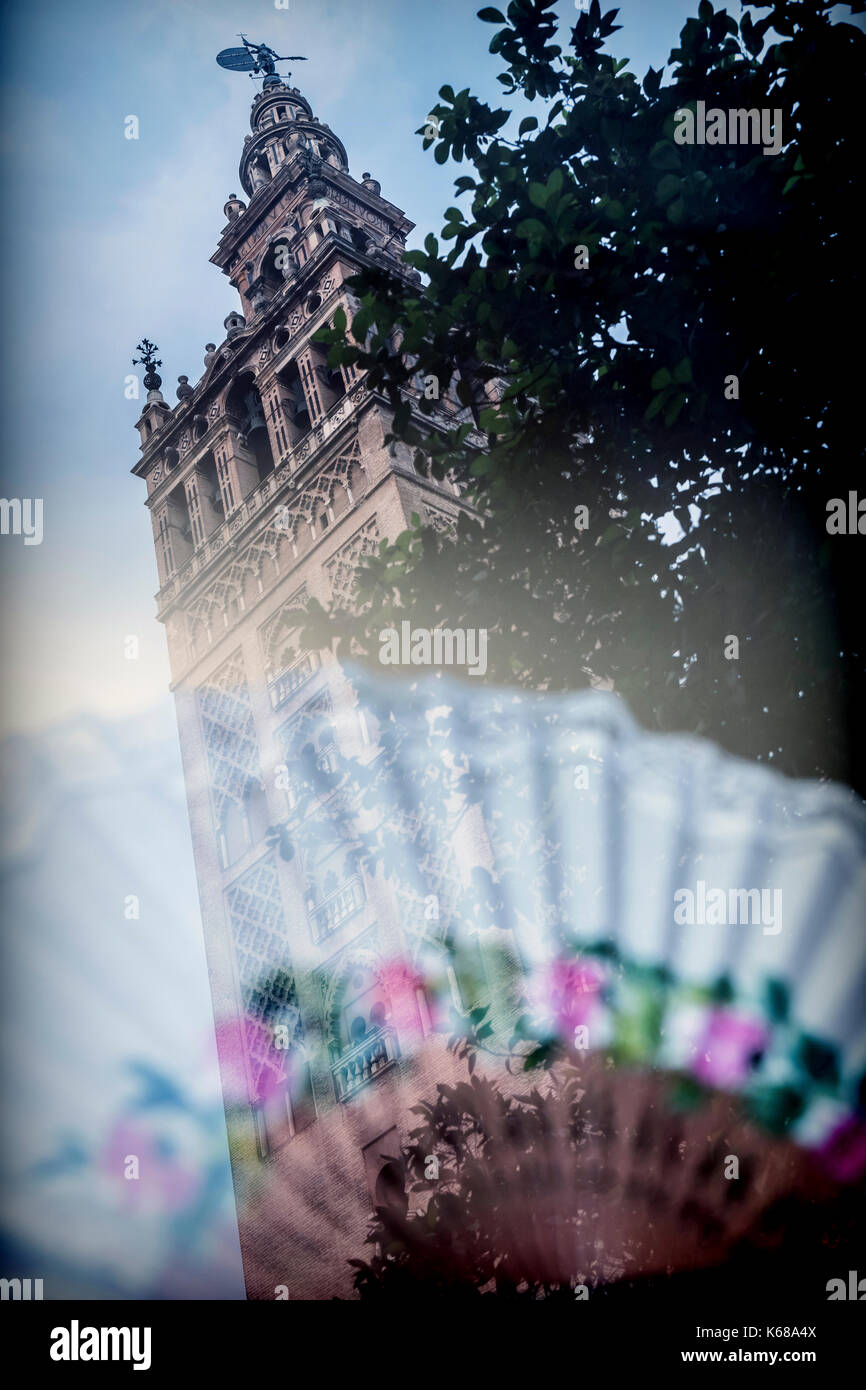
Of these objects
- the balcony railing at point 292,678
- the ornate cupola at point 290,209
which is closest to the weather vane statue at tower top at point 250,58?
the ornate cupola at point 290,209

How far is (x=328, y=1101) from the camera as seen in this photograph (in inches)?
664

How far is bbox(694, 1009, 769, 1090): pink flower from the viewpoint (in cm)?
755

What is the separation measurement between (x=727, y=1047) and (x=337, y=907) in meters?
10.5

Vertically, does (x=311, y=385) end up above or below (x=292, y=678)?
above

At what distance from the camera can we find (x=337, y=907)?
17.8m

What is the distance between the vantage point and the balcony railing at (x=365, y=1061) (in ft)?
52.9

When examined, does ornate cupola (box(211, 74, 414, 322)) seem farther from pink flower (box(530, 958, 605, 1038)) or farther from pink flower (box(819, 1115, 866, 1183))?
pink flower (box(819, 1115, 866, 1183))

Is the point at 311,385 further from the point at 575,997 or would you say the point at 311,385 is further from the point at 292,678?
the point at 575,997

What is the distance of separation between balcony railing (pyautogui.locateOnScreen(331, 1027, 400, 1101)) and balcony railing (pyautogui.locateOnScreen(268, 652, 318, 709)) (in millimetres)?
5781

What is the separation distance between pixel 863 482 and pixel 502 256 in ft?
8.90

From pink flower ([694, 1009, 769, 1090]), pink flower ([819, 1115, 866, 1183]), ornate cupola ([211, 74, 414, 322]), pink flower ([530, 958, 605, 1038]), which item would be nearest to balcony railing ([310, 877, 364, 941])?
pink flower ([530, 958, 605, 1038])

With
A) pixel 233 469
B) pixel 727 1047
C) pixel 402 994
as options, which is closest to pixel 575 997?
pixel 727 1047

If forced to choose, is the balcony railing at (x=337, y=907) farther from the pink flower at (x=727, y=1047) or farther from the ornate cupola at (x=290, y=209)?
the ornate cupola at (x=290, y=209)
